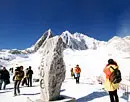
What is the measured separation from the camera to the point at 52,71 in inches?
404

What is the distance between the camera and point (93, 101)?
11.8m

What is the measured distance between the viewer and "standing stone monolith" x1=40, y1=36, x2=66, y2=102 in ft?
33.6

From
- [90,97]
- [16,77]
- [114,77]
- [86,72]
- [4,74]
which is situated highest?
[86,72]

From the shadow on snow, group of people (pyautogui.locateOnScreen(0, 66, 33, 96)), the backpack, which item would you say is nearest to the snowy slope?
the shadow on snow

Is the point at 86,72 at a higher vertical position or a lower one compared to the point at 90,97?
higher

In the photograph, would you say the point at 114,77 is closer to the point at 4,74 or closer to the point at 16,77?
the point at 16,77

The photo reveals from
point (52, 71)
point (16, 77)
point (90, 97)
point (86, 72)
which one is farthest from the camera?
point (86, 72)

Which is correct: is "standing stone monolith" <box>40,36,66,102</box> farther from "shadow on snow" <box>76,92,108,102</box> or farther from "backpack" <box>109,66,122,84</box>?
"backpack" <box>109,66,122,84</box>

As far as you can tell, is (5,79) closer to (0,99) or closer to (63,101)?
(0,99)

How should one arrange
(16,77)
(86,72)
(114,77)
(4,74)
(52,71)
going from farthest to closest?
(86,72) < (4,74) < (16,77) < (52,71) < (114,77)

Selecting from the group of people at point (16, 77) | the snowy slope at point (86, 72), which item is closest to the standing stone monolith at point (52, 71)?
the snowy slope at point (86, 72)

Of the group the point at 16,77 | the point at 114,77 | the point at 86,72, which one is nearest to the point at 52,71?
the point at 114,77

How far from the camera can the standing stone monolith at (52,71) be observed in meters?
10.2

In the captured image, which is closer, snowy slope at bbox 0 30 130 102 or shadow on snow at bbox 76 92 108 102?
shadow on snow at bbox 76 92 108 102
